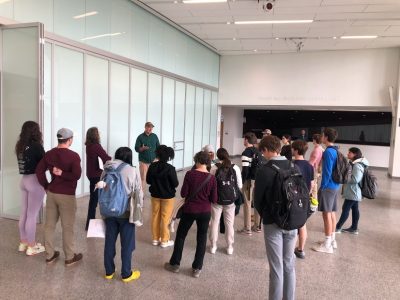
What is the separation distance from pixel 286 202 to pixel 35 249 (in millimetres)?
2995

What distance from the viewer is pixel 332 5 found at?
7.74 meters

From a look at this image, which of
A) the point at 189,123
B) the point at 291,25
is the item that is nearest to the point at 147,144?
the point at 189,123

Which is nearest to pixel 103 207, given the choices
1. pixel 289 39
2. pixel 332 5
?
pixel 332 5

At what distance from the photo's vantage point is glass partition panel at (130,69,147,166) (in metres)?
8.34

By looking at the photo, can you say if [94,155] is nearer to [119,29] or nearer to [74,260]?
[74,260]

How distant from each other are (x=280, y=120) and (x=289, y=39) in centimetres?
629

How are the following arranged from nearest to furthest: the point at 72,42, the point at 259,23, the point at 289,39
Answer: the point at 72,42 → the point at 259,23 → the point at 289,39

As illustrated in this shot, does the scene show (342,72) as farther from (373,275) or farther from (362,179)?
(373,275)

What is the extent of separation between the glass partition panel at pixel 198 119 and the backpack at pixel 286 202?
9899mm

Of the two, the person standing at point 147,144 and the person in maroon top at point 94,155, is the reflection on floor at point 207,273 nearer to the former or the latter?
the person in maroon top at point 94,155

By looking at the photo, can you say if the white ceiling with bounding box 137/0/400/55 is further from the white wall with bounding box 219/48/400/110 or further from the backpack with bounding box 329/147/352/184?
the backpack with bounding box 329/147/352/184

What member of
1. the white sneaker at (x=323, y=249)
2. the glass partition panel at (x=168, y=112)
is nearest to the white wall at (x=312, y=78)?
the glass partition panel at (x=168, y=112)

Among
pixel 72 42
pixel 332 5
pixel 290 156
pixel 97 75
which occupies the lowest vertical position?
pixel 290 156

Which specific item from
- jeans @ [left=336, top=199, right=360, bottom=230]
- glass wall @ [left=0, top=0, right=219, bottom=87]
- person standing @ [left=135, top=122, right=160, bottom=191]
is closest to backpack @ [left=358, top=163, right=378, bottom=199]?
jeans @ [left=336, top=199, right=360, bottom=230]
